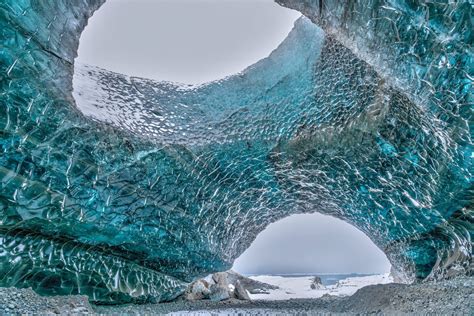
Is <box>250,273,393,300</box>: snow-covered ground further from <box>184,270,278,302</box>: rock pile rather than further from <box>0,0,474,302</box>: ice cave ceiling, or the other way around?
<box>0,0,474,302</box>: ice cave ceiling

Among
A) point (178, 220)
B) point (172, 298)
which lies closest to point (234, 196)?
point (178, 220)

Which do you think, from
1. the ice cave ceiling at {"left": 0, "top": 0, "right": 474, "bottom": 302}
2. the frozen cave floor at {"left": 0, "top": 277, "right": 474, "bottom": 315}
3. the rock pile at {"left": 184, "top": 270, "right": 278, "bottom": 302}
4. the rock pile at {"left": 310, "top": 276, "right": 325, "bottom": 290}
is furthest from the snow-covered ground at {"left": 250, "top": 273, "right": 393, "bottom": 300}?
the frozen cave floor at {"left": 0, "top": 277, "right": 474, "bottom": 315}

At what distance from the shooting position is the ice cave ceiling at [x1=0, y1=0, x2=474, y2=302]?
7.41 feet

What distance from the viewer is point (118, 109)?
11.8 ft

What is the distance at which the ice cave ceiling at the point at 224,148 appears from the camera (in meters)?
2.26

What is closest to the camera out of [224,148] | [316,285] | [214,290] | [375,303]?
[375,303]

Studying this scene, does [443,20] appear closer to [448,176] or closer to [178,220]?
[448,176]

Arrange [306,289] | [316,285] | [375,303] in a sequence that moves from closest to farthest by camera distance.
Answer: [375,303], [306,289], [316,285]

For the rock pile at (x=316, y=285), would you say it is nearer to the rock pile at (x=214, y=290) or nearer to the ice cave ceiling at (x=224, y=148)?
the rock pile at (x=214, y=290)

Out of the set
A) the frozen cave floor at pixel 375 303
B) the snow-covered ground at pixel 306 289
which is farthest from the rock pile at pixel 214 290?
the frozen cave floor at pixel 375 303

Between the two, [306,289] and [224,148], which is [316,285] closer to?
[306,289]

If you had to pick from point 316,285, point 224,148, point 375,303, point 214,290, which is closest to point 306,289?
point 316,285

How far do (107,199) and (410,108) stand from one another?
275 centimetres

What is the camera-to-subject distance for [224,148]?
13.3 feet
